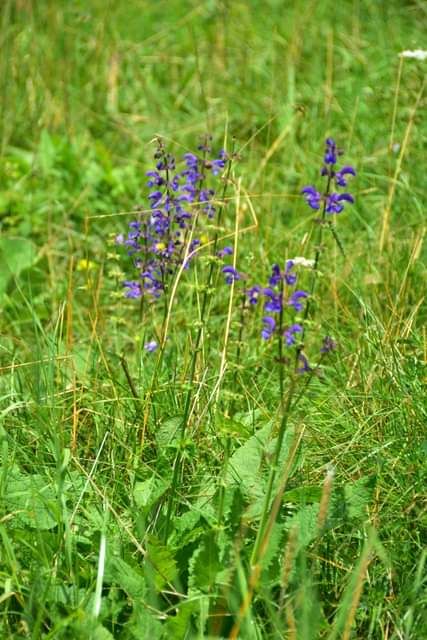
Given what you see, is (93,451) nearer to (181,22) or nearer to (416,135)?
(416,135)

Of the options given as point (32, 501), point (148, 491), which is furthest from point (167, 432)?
point (32, 501)

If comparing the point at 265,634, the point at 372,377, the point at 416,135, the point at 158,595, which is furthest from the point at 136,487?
the point at 416,135

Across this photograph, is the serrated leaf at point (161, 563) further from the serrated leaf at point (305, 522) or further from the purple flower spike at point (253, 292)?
the purple flower spike at point (253, 292)

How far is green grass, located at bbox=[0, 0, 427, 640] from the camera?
221 centimetres

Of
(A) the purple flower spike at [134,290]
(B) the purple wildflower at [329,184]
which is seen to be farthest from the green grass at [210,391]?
(B) the purple wildflower at [329,184]

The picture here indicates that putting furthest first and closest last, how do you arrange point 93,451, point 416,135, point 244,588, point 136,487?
point 416,135, point 93,451, point 136,487, point 244,588

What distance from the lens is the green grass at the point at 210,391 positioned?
86.9 inches

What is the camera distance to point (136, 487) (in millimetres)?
2465

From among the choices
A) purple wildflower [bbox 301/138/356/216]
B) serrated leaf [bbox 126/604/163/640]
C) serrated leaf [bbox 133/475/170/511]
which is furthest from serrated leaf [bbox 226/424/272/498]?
purple wildflower [bbox 301/138/356/216]

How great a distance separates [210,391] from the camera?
2.84 m

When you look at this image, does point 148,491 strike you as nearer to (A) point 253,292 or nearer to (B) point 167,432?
(B) point 167,432

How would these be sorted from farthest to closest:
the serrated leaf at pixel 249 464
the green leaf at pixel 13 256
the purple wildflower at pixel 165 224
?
the green leaf at pixel 13 256 → the purple wildflower at pixel 165 224 → the serrated leaf at pixel 249 464

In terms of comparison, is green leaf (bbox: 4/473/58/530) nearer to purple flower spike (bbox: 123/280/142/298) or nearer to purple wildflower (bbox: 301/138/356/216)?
purple flower spike (bbox: 123/280/142/298)

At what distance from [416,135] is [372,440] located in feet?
7.08
